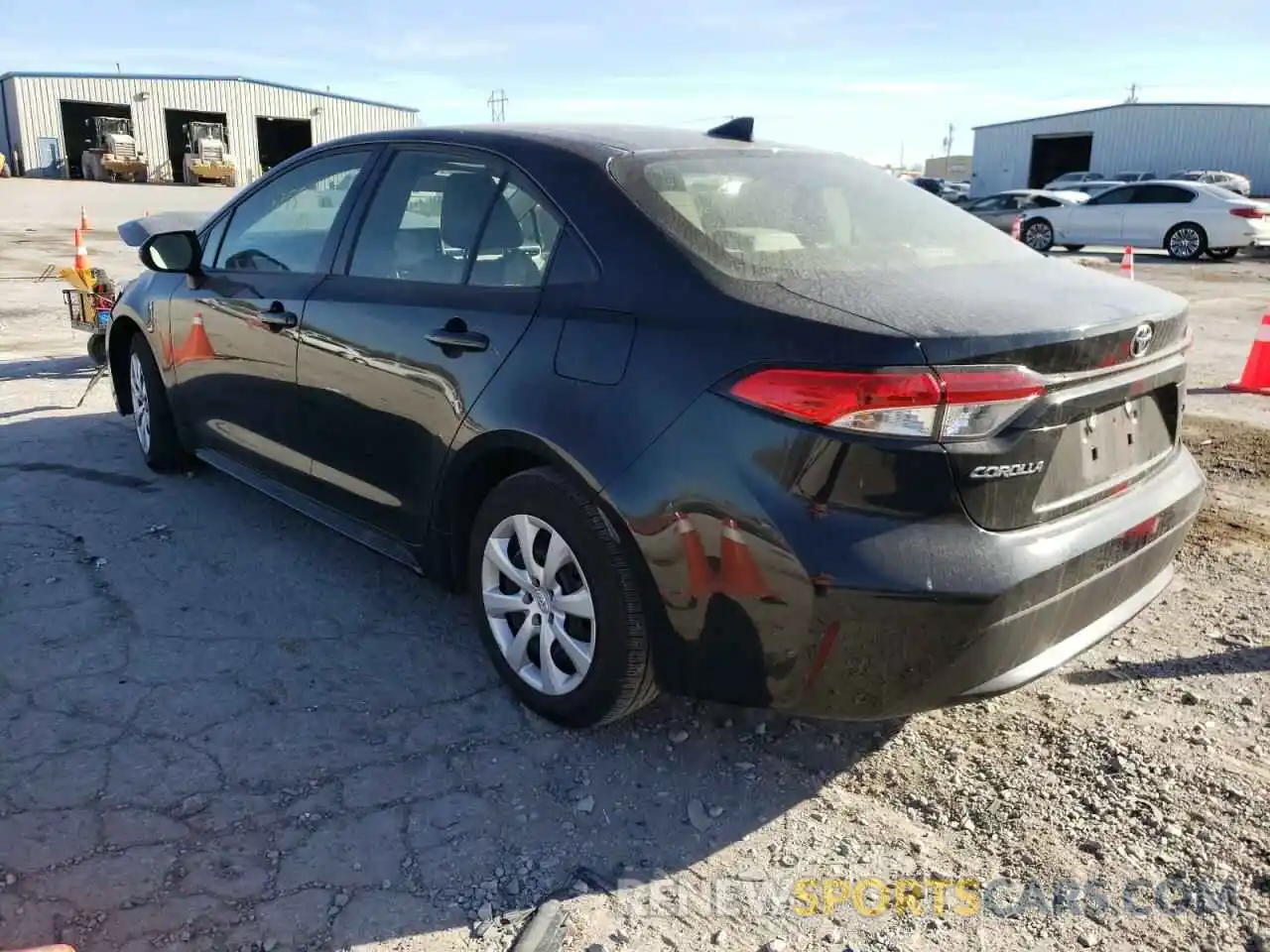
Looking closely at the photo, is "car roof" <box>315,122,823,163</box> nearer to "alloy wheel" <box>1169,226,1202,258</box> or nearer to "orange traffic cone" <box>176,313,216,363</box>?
"orange traffic cone" <box>176,313,216,363</box>

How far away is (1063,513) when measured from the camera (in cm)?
247

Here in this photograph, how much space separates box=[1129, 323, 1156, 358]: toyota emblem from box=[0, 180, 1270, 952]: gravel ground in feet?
3.73

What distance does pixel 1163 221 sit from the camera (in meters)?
21.1

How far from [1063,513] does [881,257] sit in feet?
2.88

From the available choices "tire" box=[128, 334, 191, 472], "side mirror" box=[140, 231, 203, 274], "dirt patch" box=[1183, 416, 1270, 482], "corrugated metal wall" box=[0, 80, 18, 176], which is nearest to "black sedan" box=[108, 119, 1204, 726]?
"side mirror" box=[140, 231, 203, 274]

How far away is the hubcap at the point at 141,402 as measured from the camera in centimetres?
517

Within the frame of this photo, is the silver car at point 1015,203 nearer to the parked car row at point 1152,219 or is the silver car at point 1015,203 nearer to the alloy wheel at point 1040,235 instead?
the parked car row at point 1152,219

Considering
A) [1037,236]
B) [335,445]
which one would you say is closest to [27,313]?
[335,445]

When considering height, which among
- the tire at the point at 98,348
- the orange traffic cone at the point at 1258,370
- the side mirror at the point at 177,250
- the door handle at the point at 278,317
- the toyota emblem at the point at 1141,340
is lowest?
the orange traffic cone at the point at 1258,370

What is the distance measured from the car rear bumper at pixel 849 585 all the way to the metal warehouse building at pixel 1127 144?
168ft

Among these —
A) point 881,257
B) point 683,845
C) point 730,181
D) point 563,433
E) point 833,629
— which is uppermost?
point 730,181

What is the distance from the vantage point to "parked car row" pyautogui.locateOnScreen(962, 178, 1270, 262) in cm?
2023

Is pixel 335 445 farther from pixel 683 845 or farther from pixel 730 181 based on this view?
pixel 683 845

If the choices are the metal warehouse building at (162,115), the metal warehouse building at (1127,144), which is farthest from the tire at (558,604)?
the metal warehouse building at (1127,144)
